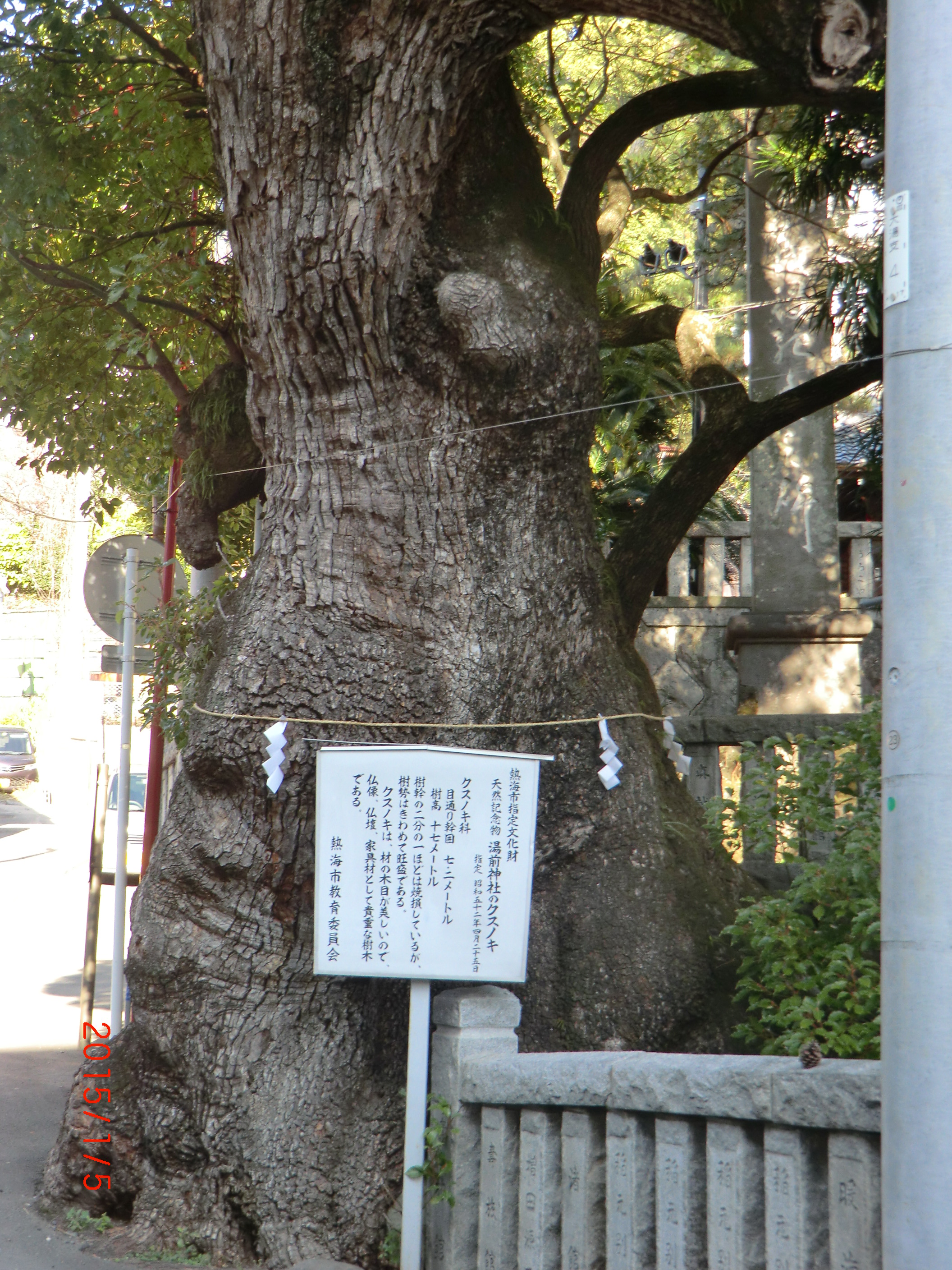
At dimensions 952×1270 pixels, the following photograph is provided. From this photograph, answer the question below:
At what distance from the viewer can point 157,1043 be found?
4340 mm

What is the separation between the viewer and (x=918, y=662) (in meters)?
2.35

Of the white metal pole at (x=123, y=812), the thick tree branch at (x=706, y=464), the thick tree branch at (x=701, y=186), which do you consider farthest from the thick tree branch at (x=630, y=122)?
the white metal pole at (x=123, y=812)

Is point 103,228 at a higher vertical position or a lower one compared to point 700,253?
A: lower

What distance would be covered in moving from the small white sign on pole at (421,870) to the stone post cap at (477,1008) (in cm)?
11

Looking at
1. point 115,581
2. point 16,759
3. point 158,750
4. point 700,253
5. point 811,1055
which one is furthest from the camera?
point 16,759

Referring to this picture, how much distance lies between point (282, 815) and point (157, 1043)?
102 centimetres

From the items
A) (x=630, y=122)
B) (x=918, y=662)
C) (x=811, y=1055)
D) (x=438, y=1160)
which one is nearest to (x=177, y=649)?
(x=438, y=1160)

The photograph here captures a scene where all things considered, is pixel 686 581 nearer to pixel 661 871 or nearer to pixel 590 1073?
pixel 661 871

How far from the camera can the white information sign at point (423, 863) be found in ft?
12.8

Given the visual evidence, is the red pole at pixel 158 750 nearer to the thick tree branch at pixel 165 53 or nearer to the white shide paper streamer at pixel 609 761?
the thick tree branch at pixel 165 53

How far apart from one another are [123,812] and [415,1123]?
144 inches

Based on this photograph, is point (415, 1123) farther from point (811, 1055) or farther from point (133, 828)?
point (133, 828)

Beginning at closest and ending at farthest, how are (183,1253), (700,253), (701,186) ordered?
(183,1253) → (701,186) → (700,253)

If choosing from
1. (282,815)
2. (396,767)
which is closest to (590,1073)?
(396,767)
